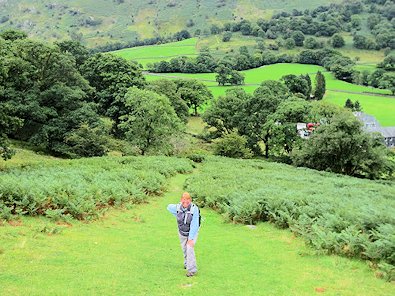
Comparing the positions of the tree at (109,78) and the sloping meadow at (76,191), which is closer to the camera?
the sloping meadow at (76,191)

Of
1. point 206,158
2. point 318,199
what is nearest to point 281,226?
point 318,199

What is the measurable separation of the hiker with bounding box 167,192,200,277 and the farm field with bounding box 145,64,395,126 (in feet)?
324

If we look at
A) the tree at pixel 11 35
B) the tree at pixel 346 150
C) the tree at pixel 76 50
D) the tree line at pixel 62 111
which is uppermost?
the tree at pixel 11 35

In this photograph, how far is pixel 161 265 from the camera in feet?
45.2

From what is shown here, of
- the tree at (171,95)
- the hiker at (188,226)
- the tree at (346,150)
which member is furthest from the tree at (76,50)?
the hiker at (188,226)

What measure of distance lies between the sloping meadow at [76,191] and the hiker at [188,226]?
776 cm

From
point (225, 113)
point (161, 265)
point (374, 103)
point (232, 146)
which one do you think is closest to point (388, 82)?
point (374, 103)

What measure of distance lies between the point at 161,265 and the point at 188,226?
1.89 meters

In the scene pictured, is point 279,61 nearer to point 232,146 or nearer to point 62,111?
point 232,146

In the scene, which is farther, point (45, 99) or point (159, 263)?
point (45, 99)

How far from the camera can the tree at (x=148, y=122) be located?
53.7 m

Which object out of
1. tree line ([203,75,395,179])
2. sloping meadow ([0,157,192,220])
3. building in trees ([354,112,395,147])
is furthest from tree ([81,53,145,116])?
building in trees ([354,112,395,147])

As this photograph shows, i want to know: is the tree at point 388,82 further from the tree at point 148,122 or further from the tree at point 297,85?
the tree at point 148,122

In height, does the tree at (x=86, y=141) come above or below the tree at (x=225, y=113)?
above
